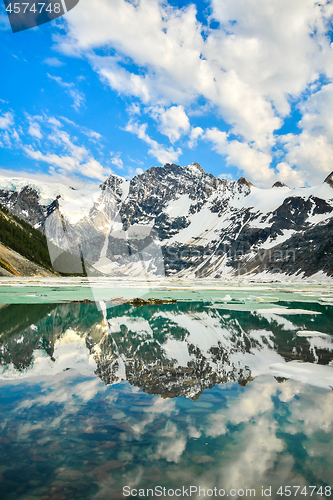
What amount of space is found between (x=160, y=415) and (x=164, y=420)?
0.27m

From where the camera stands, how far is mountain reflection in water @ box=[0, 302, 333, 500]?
5047 mm

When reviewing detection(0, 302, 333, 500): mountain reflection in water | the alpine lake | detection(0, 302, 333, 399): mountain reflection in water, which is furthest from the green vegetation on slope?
the alpine lake

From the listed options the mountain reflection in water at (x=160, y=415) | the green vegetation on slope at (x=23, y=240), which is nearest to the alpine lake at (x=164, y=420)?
the mountain reflection in water at (x=160, y=415)

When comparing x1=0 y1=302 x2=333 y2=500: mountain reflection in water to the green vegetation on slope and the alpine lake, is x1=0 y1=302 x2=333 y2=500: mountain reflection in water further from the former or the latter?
the green vegetation on slope

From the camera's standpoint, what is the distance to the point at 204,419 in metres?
7.23

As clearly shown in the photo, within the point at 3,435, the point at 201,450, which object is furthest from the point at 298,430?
the point at 3,435

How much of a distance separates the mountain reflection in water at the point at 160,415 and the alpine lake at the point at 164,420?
0.03 metres

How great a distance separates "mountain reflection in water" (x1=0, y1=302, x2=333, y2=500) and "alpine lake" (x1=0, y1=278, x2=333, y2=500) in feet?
0.10

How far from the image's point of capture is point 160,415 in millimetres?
7391

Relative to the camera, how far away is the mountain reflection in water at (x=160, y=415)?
5.05 meters

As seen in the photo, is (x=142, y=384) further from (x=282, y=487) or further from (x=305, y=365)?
(x=305, y=365)

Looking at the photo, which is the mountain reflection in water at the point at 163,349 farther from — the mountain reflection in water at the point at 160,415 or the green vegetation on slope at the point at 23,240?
the green vegetation on slope at the point at 23,240

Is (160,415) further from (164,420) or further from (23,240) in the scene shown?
(23,240)

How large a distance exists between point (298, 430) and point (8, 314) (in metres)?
25.5
